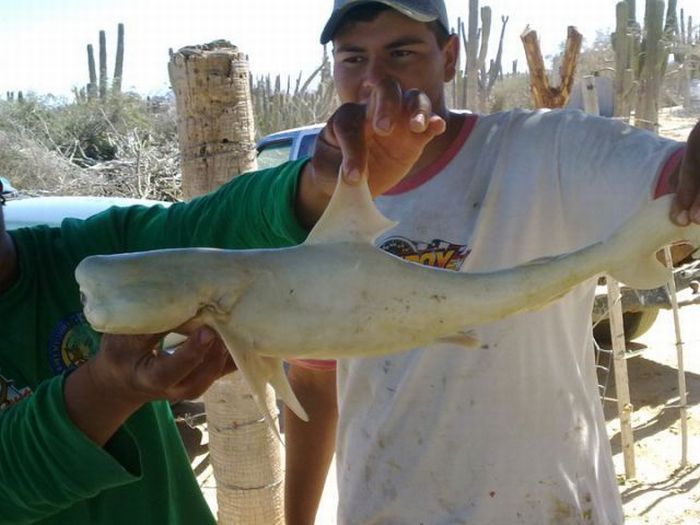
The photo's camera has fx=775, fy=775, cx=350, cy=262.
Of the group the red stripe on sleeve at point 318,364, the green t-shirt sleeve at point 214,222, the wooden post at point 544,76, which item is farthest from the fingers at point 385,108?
the wooden post at point 544,76

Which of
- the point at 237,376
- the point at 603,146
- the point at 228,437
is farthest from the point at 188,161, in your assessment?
the point at 603,146

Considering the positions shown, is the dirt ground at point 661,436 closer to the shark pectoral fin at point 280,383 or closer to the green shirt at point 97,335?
the green shirt at point 97,335

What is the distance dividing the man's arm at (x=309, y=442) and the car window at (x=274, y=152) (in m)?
4.83

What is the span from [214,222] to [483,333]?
2.17ft

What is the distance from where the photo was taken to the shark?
1129mm

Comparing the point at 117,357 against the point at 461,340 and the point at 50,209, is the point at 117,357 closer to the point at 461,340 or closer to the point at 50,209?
the point at 461,340

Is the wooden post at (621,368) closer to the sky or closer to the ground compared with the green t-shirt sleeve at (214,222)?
closer to the ground

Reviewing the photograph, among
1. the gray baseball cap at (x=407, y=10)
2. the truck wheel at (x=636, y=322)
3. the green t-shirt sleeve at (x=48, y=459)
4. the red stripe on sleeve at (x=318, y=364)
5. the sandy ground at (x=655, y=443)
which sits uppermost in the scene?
the gray baseball cap at (x=407, y=10)

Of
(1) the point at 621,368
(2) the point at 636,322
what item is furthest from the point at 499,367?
(2) the point at 636,322

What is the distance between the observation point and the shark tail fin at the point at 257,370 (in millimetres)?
1135

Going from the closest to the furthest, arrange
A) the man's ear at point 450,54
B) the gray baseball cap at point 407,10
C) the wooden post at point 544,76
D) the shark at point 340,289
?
1. the shark at point 340,289
2. the gray baseball cap at point 407,10
3. the man's ear at point 450,54
4. the wooden post at point 544,76

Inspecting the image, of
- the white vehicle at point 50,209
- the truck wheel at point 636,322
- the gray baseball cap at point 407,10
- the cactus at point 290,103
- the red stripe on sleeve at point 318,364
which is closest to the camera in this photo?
the gray baseball cap at point 407,10

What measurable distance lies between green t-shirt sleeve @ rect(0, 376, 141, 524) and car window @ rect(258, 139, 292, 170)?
5.77 metres

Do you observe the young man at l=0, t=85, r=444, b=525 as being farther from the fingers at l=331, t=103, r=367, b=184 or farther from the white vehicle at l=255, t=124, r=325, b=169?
the white vehicle at l=255, t=124, r=325, b=169
